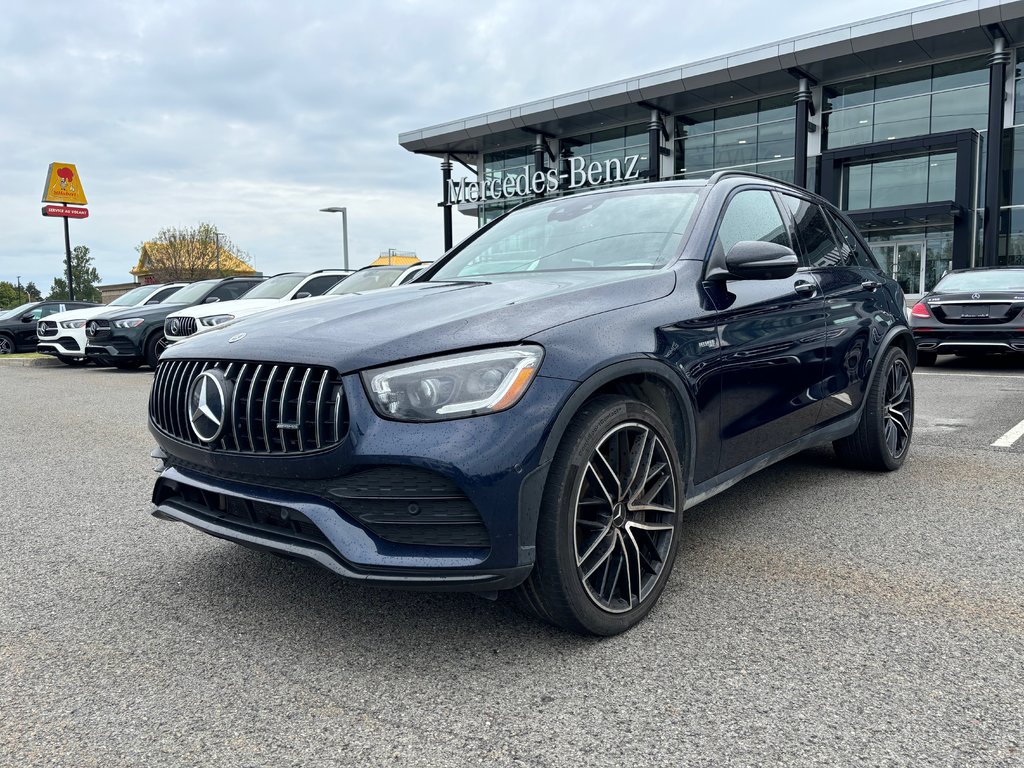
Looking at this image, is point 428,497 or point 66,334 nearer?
point 428,497

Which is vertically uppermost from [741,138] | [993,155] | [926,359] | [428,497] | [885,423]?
[741,138]

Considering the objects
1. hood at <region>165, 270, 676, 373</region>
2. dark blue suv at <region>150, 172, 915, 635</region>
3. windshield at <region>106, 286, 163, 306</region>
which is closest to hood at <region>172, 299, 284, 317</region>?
windshield at <region>106, 286, 163, 306</region>

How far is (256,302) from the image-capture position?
13070mm

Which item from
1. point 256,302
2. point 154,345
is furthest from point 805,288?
point 154,345

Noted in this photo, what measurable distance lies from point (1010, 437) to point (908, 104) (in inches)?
962

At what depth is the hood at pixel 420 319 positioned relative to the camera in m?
2.39

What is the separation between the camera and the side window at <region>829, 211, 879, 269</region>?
4844mm

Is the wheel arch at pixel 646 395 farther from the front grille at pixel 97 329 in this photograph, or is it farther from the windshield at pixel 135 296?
the windshield at pixel 135 296

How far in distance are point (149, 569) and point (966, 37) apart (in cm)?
2813

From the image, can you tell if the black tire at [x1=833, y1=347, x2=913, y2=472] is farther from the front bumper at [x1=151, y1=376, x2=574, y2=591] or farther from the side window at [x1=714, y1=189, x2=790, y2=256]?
the front bumper at [x1=151, y1=376, x2=574, y2=591]

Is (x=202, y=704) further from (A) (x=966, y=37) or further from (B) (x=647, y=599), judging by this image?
(A) (x=966, y=37)

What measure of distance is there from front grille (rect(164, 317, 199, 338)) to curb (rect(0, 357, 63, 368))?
486 cm

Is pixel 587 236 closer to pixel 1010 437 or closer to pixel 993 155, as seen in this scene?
pixel 1010 437

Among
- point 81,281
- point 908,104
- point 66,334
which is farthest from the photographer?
point 81,281
